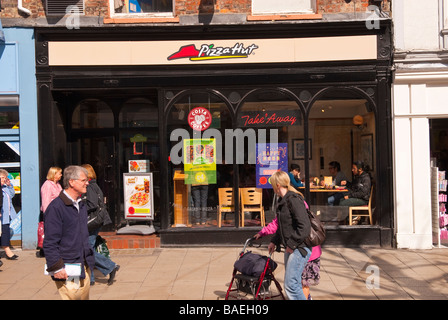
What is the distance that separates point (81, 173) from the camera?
5.06 m

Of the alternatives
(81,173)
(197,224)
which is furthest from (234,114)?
(81,173)

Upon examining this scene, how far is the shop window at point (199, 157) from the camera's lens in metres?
10.6

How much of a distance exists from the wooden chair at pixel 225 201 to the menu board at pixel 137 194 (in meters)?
1.43

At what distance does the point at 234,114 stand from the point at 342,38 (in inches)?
101

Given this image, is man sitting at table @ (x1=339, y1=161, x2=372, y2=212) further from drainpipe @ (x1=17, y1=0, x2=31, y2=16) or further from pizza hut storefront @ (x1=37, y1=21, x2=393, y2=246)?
drainpipe @ (x1=17, y1=0, x2=31, y2=16)

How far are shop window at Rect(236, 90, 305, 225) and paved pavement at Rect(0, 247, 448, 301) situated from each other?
1.47 metres

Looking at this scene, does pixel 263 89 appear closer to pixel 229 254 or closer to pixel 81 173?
pixel 229 254

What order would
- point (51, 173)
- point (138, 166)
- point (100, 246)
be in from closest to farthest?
point (100, 246) < point (51, 173) < point (138, 166)

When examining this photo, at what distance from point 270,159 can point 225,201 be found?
4.10 ft

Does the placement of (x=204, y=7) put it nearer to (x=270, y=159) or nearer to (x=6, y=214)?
→ (x=270, y=159)

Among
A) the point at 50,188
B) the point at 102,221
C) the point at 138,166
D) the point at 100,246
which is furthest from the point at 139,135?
the point at 102,221

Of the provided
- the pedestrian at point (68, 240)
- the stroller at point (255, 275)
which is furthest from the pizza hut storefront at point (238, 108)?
the pedestrian at point (68, 240)

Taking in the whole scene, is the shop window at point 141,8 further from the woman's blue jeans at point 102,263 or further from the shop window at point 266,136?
the woman's blue jeans at point 102,263

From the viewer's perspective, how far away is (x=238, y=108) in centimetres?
1048
